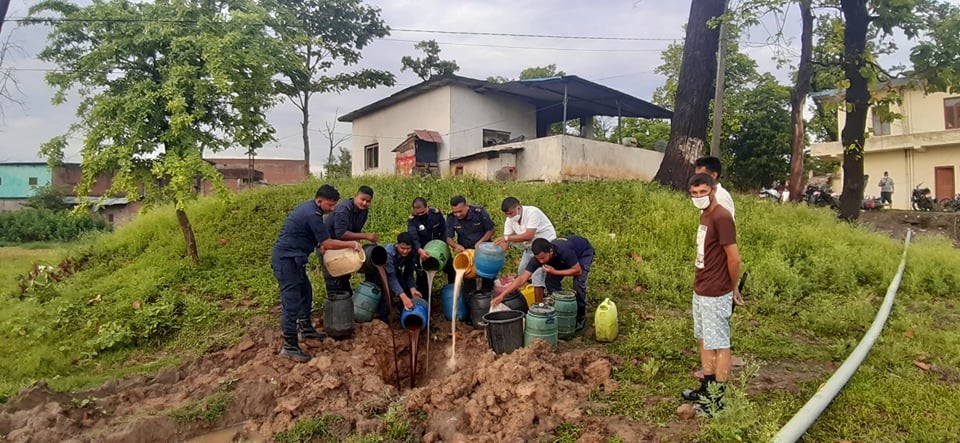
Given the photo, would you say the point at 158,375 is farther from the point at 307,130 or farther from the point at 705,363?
the point at 307,130

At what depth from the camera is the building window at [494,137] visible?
17469 millimetres

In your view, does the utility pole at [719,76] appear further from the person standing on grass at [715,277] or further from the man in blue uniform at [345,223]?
the person standing on grass at [715,277]

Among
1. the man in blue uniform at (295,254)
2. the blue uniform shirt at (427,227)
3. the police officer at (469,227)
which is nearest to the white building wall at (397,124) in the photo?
the police officer at (469,227)

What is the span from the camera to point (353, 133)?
22219mm

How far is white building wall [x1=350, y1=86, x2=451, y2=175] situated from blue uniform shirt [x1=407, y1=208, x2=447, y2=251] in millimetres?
10534

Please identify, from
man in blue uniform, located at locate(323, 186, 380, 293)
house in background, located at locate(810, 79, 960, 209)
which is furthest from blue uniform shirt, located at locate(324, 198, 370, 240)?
house in background, located at locate(810, 79, 960, 209)

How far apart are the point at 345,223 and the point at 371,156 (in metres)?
15.7

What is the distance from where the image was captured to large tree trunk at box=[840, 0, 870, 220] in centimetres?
967

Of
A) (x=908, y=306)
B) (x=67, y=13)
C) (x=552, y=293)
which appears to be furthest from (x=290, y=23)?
(x=908, y=306)

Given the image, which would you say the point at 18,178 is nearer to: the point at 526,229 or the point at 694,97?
the point at 694,97

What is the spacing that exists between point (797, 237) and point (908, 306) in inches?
86.5

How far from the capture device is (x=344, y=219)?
5.89m

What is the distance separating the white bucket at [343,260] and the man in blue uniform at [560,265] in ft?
4.72

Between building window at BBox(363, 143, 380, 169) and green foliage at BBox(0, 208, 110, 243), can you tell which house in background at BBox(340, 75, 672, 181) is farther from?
green foliage at BBox(0, 208, 110, 243)
